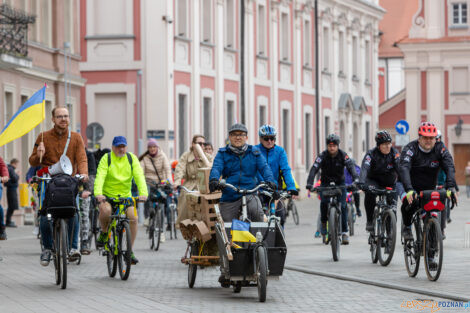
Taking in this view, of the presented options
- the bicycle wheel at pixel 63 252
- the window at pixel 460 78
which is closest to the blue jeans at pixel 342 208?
the bicycle wheel at pixel 63 252

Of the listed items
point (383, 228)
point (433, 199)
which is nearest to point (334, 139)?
point (383, 228)

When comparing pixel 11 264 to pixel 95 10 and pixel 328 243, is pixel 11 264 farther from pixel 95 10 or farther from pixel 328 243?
pixel 95 10

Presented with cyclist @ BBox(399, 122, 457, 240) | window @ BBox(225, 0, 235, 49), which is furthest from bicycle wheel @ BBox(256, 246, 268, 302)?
window @ BBox(225, 0, 235, 49)

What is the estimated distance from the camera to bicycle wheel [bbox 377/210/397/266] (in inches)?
622

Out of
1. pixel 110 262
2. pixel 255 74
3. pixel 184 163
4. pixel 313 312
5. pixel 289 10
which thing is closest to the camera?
pixel 313 312

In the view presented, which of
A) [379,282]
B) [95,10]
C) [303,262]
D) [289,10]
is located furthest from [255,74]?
[379,282]

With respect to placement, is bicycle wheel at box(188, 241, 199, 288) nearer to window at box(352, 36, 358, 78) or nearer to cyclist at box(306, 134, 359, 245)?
cyclist at box(306, 134, 359, 245)

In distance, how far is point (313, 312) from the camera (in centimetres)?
1122

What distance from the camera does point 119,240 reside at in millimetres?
14438

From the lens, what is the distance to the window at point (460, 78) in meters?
67.2

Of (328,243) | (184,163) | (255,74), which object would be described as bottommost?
(328,243)

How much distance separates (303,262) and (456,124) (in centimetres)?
5126

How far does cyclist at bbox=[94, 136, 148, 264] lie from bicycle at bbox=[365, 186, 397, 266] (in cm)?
326

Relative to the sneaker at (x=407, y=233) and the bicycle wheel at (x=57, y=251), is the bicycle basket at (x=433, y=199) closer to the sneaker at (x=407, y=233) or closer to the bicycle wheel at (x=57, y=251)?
the sneaker at (x=407, y=233)
